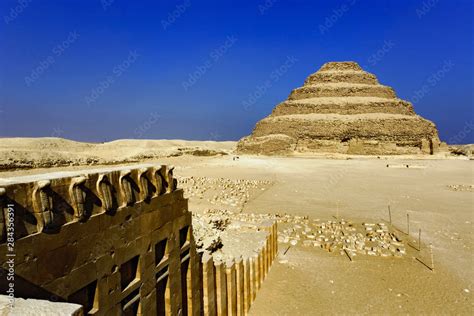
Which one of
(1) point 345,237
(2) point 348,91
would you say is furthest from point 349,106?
(1) point 345,237

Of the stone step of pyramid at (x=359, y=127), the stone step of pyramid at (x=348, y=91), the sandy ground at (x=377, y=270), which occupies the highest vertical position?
the stone step of pyramid at (x=348, y=91)

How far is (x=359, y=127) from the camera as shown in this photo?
57281mm

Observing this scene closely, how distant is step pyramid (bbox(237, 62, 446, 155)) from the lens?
55.8m

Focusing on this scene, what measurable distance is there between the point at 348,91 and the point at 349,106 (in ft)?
15.8

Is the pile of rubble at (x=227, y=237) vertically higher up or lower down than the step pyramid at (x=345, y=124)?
→ lower down

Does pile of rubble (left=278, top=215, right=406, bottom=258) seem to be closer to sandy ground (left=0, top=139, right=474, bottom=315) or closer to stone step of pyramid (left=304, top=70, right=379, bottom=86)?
sandy ground (left=0, top=139, right=474, bottom=315)

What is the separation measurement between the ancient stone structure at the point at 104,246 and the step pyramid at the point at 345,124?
50.1 metres

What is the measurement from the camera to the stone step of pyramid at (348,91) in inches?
2564

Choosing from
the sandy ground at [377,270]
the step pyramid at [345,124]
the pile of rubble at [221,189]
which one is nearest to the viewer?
the sandy ground at [377,270]

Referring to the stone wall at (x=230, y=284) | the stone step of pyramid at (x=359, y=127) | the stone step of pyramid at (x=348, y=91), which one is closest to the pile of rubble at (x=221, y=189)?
the stone wall at (x=230, y=284)

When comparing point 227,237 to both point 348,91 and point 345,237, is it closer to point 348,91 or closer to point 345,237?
point 345,237

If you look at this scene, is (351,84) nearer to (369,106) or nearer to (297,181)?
(369,106)

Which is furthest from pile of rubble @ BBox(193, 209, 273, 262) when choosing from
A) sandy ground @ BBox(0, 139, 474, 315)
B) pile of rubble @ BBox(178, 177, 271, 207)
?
pile of rubble @ BBox(178, 177, 271, 207)

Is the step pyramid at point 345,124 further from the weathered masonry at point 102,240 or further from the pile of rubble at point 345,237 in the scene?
the weathered masonry at point 102,240
